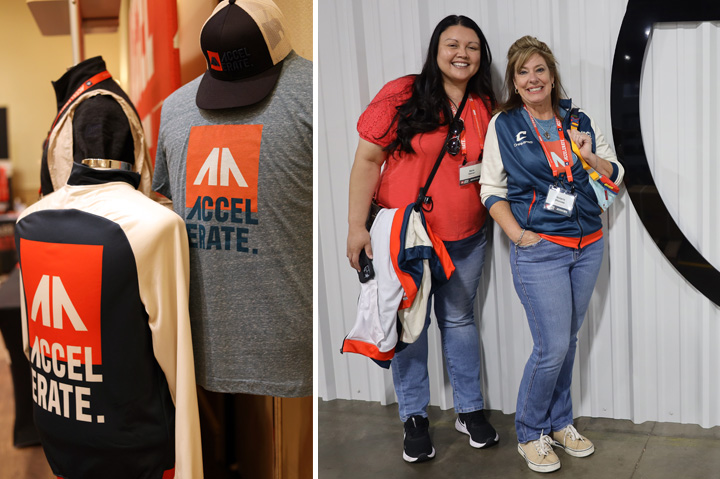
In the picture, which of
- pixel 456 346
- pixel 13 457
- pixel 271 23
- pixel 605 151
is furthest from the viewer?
pixel 13 457

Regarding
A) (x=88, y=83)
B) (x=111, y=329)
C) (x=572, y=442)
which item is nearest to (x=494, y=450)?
(x=572, y=442)

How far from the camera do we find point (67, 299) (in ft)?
4.35

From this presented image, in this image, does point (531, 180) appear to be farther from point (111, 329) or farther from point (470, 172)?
point (111, 329)

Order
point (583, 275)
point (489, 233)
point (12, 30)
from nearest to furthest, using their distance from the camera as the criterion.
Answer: point (583, 275), point (489, 233), point (12, 30)

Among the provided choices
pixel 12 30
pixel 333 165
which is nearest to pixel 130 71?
pixel 12 30

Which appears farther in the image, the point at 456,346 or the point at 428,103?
the point at 456,346

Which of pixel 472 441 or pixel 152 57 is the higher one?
pixel 152 57

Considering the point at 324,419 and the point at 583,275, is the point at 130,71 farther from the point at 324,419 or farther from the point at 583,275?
the point at 583,275

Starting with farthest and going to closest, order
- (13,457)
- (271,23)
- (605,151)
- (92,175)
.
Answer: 1. (13,457)
2. (605,151)
3. (92,175)
4. (271,23)

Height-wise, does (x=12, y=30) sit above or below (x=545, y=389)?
above

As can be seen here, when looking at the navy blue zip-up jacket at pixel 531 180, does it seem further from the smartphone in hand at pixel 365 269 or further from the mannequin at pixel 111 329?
the mannequin at pixel 111 329

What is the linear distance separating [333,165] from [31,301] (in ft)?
2.58

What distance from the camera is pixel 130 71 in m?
2.04

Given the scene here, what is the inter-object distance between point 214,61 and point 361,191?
50 centimetres
